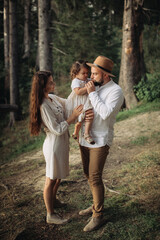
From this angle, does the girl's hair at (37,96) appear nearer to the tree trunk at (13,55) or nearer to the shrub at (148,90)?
the shrub at (148,90)

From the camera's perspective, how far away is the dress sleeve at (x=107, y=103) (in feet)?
8.71

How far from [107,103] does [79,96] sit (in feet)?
1.61

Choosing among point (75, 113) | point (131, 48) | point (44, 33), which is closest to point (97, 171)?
point (75, 113)

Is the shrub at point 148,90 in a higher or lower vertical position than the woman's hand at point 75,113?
lower

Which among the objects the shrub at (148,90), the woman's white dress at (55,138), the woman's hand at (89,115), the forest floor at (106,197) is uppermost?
the woman's hand at (89,115)

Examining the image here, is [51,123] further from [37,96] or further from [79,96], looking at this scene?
[79,96]

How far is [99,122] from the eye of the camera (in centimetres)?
289

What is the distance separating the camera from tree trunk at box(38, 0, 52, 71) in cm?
835

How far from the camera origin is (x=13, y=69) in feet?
42.7

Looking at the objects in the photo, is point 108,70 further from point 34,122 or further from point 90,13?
point 90,13

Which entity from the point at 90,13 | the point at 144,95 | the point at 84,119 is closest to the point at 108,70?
the point at 84,119

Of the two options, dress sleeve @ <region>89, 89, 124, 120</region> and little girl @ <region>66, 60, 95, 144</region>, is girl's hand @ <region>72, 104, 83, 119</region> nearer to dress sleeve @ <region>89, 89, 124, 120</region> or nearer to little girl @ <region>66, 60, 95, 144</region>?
Answer: little girl @ <region>66, 60, 95, 144</region>

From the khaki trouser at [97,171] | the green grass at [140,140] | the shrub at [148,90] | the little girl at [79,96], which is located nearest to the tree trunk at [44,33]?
the shrub at [148,90]

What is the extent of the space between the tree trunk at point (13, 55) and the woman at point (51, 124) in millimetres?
10559
